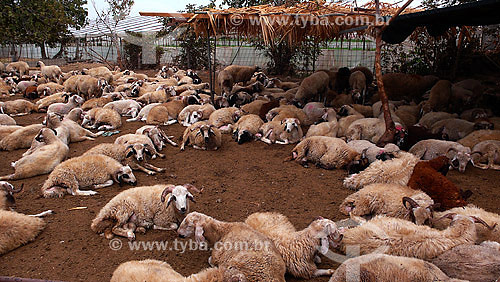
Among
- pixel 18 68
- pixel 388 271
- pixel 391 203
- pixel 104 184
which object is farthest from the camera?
pixel 18 68

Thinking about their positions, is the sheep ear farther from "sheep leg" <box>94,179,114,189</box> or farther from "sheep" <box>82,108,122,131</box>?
"sheep" <box>82,108,122,131</box>

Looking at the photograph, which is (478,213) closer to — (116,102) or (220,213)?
(220,213)

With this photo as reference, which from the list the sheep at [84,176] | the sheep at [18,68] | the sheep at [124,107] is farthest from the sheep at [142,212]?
the sheep at [18,68]

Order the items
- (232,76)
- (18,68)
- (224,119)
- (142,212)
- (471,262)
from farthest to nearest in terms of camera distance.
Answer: (18,68), (232,76), (224,119), (142,212), (471,262)

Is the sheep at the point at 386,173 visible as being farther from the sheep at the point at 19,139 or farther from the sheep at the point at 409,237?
the sheep at the point at 19,139

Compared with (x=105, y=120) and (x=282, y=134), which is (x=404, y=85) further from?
(x=105, y=120)

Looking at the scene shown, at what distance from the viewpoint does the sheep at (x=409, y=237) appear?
10.9ft

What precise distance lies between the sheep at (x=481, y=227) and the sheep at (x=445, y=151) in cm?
203

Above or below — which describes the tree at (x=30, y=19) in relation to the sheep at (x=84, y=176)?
above

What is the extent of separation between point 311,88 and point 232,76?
13.1 ft

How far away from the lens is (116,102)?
408 inches

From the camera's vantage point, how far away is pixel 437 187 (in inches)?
177

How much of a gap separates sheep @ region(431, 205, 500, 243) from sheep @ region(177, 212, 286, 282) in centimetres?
200

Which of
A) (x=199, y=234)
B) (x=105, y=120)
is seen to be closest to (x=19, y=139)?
(x=105, y=120)
